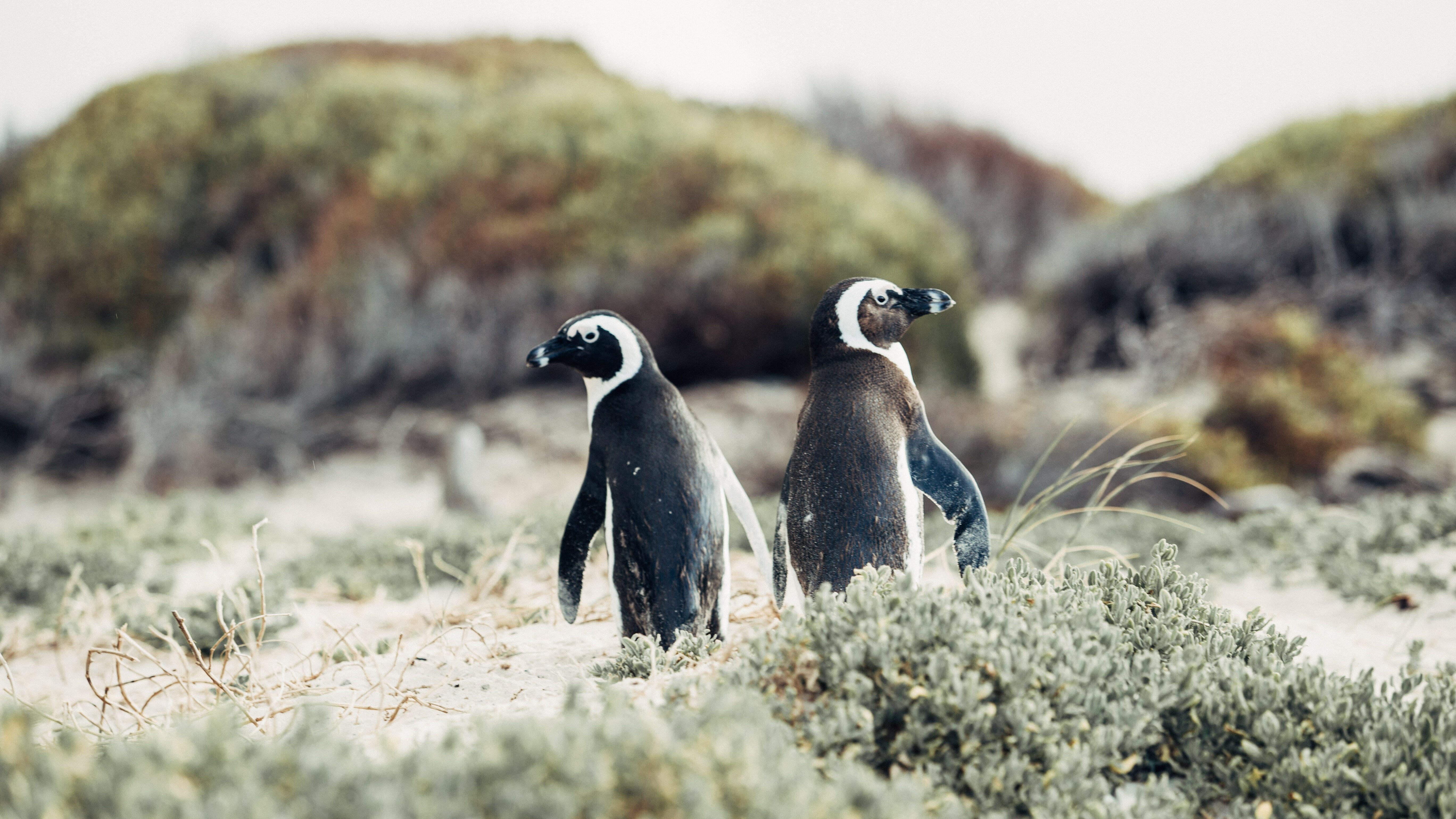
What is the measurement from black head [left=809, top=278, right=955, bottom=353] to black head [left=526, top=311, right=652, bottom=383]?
530mm

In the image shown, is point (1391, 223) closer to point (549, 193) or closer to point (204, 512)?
point (549, 193)

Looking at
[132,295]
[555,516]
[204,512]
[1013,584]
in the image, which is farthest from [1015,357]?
[132,295]

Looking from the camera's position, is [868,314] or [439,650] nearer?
[868,314]

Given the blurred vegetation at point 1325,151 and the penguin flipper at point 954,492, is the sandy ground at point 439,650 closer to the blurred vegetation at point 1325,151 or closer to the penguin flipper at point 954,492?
the penguin flipper at point 954,492

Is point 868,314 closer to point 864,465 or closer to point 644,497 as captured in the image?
point 864,465

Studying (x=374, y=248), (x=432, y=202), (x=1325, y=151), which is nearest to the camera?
(x=374, y=248)

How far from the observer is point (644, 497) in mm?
2465

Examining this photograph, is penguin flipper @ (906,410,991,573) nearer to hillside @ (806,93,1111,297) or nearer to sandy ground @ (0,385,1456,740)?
sandy ground @ (0,385,1456,740)

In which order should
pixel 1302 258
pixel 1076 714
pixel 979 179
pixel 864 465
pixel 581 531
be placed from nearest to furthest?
pixel 1076 714, pixel 864 465, pixel 581 531, pixel 1302 258, pixel 979 179

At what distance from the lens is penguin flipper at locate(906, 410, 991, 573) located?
95.6 inches

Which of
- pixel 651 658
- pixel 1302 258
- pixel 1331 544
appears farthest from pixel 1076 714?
pixel 1302 258

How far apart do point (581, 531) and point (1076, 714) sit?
146 cm

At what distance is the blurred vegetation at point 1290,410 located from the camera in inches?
297

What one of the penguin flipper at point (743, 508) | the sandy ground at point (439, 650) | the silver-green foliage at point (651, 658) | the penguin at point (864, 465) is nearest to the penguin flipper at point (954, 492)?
the penguin at point (864, 465)
